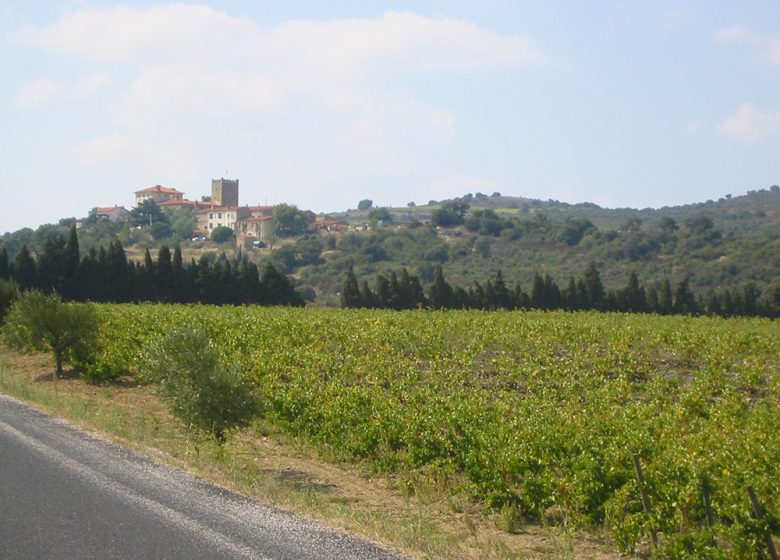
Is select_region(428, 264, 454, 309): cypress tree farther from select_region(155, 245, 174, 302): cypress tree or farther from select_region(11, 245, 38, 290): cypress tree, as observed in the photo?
select_region(11, 245, 38, 290): cypress tree

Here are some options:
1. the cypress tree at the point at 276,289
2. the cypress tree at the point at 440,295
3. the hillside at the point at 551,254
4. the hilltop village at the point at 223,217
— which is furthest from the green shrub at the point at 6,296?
the hilltop village at the point at 223,217

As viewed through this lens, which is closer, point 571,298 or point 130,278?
point 130,278

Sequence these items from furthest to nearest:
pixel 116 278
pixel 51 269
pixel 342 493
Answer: pixel 116 278, pixel 51 269, pixel 342 493

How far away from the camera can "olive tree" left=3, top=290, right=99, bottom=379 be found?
27.7 m

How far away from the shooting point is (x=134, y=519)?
28.0 ft

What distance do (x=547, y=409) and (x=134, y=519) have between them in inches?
369

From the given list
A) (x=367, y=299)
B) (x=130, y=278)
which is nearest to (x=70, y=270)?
(x=130, y=278)

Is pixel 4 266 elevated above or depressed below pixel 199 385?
above

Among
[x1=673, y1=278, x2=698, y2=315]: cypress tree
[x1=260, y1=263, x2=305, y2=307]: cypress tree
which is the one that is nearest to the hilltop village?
[x1=260, y1=263, x2=305, y2=307]: cypress tree

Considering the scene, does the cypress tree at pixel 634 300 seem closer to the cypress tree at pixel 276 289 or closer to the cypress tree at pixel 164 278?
the cypress tree at pixel 276 289

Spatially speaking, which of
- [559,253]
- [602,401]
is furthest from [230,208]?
[602,401]

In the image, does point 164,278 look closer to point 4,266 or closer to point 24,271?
point 24,271

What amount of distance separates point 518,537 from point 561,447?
159cm

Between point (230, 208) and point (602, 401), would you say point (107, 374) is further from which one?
point (230, 208)
